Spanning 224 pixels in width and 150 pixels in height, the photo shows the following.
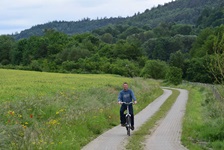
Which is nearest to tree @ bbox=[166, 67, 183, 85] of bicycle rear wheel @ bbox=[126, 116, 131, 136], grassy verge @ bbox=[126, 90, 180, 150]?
grassy verge @ bbox=[126, 90, 180, 150]

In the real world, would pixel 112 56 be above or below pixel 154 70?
above

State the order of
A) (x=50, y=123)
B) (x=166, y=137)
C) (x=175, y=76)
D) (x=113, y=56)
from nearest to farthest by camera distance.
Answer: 1. (x=50, y=123)
2. (x=166, y=137)
3. (x=175, y=76)
4. (x=113, y=56)

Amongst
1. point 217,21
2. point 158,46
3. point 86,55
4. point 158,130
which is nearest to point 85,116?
point 158,130

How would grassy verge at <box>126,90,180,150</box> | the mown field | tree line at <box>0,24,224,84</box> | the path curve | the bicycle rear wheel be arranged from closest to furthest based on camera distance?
the mown field
the path curve
grassy verge at <box>126,90,180,150</box>
the bicycle rear wheel
tree line at <box>0,24,224,84</box>

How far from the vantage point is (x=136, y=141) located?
15.6 meters

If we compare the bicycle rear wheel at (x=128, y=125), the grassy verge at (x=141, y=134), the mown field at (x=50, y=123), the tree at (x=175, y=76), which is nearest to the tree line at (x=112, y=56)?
the tree at (x=175, y=76)

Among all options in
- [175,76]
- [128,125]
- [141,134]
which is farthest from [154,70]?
[128,125]

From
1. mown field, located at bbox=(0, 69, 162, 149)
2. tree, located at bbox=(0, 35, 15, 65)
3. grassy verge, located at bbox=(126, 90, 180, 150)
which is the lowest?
grassy verge, located at bbox=(126, 90, 180, 150)

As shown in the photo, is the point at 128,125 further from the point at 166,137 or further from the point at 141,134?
the point at 166,137

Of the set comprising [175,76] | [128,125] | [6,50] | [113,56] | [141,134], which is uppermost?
[6,50]

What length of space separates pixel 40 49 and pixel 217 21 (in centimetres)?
8677

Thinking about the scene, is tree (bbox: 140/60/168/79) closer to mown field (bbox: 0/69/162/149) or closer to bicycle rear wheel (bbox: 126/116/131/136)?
mown field (bbox: 0/69/162/149)

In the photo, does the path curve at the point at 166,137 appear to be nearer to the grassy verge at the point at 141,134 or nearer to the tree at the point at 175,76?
the grassy verge at the point at 141,134

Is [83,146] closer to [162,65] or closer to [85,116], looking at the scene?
[85,116]
